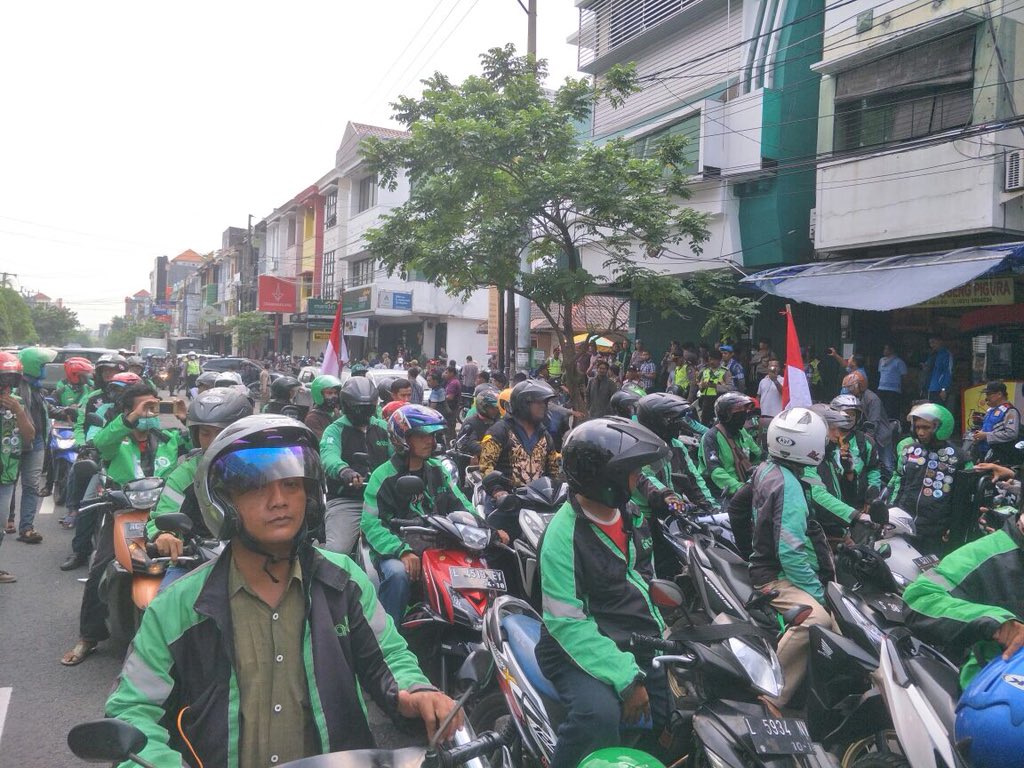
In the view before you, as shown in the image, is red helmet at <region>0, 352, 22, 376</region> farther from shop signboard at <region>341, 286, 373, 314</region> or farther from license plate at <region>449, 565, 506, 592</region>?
shop signboard at <region>341, 286, 373, 314</region>

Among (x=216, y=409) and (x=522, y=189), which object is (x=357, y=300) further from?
(x=216, y=409)

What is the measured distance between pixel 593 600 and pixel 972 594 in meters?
1.37

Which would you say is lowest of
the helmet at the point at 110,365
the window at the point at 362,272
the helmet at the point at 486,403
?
the helmet at the point at 486,403

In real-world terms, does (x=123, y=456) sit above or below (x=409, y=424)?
below

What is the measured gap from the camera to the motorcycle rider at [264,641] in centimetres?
210

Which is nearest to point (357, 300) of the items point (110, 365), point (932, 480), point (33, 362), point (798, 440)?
point (33, 362)

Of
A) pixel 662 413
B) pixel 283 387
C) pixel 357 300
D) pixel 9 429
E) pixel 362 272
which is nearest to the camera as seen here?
pixel 662 413

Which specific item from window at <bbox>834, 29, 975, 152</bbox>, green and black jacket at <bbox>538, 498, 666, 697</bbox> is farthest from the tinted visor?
window at <bbox>834, 29, 975, 152</bbox>

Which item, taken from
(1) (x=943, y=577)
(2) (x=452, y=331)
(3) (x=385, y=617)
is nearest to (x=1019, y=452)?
(1) (x=943, y=577)

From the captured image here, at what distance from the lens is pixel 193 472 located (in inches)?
182

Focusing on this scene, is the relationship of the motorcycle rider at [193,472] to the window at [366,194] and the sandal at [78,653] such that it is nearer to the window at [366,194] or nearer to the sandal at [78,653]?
the sandal at [78,653]

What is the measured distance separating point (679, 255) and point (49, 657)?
549 inches

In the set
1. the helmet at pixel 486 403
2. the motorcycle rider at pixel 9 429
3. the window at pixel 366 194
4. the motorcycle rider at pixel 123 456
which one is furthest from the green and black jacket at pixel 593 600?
the window at pixel 366 194

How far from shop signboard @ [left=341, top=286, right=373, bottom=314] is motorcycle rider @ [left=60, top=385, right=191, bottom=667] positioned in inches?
1097
